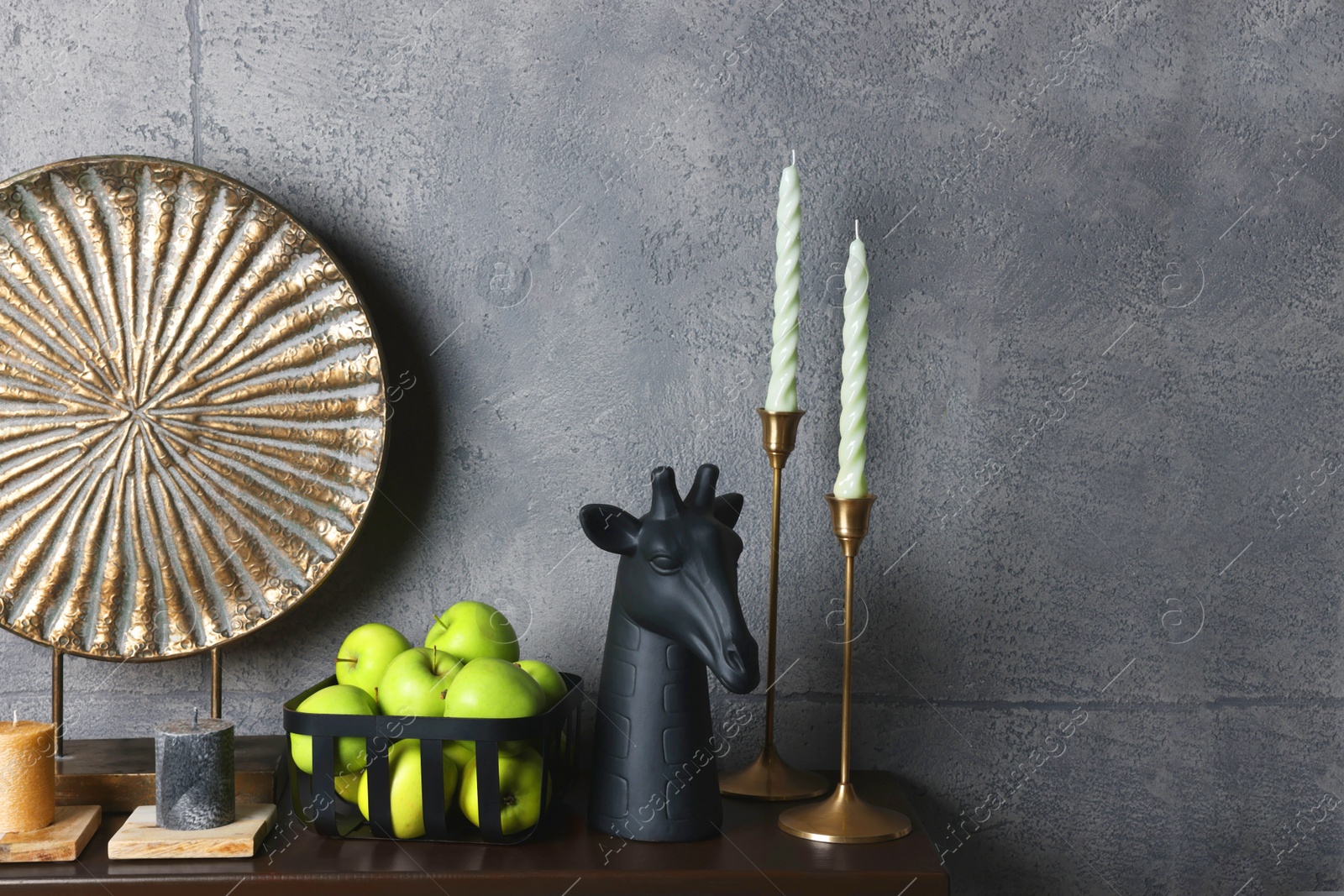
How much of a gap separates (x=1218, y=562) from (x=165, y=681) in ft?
3.34

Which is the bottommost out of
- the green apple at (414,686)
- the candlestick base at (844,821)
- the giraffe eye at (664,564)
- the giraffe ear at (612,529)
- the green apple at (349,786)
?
the candlestick base at (844,821)

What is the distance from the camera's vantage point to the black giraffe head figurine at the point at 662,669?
0.84 metres

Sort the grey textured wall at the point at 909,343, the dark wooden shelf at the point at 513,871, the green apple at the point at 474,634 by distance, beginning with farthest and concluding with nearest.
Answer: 1. the grey textured wall at the point at 909,343
2. the green apple at the point at 474,634
3. the dark wooden shelf at the point at 513,871

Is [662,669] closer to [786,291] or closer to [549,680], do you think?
[549,680]

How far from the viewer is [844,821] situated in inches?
34.8

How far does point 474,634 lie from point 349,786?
0.15m

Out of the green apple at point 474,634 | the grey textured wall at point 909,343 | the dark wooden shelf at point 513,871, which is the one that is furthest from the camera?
the grey textured wall at point 909,343

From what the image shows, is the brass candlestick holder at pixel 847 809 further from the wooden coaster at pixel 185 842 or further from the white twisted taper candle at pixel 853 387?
the wooden coaster at pixel 185 842

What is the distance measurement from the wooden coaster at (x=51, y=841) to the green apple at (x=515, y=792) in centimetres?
28

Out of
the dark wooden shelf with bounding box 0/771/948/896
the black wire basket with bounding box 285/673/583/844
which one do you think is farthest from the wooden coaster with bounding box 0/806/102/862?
the black wire basket with bounding box 285/673/583/844

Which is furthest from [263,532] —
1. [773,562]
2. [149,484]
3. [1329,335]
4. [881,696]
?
[1329,335]

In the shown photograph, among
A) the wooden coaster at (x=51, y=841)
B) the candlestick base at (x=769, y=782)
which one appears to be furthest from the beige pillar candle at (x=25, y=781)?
the candlestick base at (x=769, y=782)

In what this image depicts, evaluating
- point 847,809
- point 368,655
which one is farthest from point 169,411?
point 847,809

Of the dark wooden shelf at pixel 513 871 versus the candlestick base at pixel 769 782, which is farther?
the candlestick base at pixel 769 782
